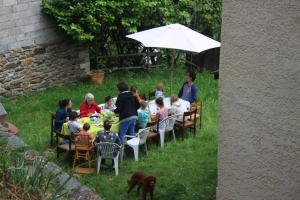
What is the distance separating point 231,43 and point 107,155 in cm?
376

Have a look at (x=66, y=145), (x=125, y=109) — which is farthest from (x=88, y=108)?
(x=125, y=109)

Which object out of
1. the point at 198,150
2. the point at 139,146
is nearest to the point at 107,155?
the point at 139,146

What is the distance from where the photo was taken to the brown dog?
9.10 meters

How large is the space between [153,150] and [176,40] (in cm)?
243

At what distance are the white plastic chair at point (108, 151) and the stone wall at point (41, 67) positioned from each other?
520 cm

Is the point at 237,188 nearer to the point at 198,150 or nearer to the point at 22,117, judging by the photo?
the point at 198,150

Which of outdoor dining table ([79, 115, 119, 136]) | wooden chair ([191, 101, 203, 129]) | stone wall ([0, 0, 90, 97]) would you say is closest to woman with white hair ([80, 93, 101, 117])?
outdoor dining table ([79, 115, 119, 136])

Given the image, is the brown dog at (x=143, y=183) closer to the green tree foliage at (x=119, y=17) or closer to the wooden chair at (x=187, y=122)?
the wooden chair at (x=187, y=122)

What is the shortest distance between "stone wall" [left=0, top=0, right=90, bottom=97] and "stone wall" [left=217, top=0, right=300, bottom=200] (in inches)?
312

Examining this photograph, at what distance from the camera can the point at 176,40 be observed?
12133 millimetres

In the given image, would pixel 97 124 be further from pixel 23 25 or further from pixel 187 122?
pixel 23 25

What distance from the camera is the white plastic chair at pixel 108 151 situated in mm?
10123

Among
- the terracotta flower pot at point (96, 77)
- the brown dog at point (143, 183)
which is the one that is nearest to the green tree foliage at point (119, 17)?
the terracotta flower pot at point (96, 77)

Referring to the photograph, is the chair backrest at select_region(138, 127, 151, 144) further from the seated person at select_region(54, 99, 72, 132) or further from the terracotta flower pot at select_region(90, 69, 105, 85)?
Answer: the terracotta flower pot at select_region(90, 69, 105, 85)
